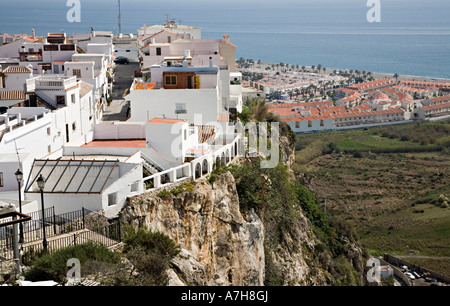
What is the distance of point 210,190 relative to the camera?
710 inches

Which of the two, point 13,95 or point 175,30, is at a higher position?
point 175,30

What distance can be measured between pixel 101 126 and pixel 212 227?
4.82 meters

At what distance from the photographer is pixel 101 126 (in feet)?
65.4

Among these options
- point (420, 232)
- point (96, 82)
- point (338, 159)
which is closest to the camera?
point (96, 82)

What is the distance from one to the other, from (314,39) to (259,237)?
165661mm

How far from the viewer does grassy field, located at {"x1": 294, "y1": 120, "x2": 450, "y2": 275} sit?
137 ft

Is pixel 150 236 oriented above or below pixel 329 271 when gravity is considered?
above

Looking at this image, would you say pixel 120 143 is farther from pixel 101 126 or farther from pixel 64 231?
pixel 64 231

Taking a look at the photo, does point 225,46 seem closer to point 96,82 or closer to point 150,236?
point 96,82

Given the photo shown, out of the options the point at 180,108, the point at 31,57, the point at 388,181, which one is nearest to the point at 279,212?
the point at 180,108

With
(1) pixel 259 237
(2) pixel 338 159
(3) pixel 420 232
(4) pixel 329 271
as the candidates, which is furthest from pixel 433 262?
(2) pixel 338 159

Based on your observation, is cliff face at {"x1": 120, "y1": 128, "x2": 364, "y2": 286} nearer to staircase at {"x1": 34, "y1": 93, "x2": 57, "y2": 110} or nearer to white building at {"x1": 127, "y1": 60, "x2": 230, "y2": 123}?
white building at {"x1": 127, "y1": 60, "x2": 230, "y2": 123}

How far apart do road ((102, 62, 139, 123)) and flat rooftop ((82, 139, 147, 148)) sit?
5.61m

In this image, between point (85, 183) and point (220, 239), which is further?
point (220, 239)
